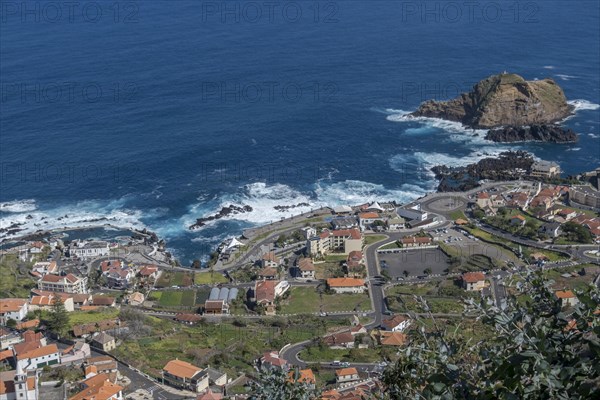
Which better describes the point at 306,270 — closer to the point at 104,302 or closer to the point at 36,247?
the point at 104,302

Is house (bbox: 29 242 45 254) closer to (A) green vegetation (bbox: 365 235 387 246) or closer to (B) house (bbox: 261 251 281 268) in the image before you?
(B) house (bbox: 261 251 281 268)

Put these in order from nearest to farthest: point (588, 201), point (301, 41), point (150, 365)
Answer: point (150, 365), point (588, 201), point (301, 41)

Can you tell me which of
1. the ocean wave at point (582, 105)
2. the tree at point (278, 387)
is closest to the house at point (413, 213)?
the ocean wave at point (582, 105)

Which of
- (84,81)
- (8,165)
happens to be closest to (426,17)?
(84,81)

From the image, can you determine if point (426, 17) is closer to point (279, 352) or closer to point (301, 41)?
point (301, 41)

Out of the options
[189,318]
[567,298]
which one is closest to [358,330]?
[189,318]
